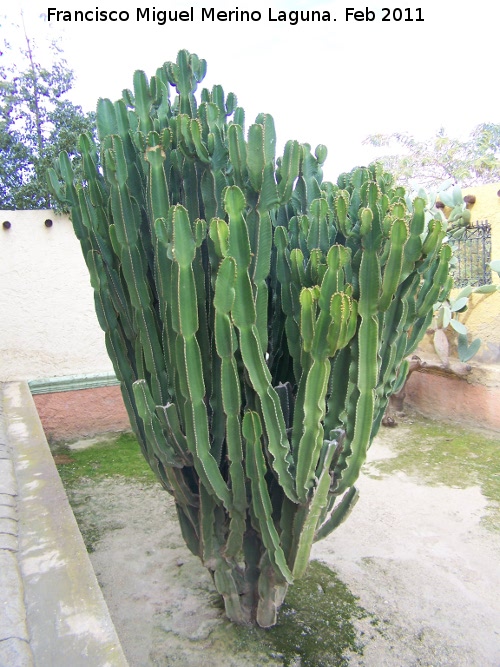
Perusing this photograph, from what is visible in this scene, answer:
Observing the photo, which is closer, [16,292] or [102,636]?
[102,636]

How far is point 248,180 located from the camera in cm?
184

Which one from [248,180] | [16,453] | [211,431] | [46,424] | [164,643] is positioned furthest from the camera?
[46,424]

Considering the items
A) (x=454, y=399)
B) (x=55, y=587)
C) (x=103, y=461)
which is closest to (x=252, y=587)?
(x=55, y=587)

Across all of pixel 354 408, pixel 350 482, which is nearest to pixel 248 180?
pixel 354 408

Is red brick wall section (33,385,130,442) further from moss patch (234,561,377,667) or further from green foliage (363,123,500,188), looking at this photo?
green foliage (363,123,500,188)

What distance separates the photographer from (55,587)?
1.63 metres

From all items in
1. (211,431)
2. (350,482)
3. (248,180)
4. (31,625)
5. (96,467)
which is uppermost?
(248,180)

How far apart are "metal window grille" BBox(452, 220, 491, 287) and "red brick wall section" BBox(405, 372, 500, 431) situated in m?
1.06

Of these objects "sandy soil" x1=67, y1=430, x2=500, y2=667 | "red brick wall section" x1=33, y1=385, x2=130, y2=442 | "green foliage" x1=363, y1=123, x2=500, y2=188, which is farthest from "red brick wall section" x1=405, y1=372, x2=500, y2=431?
"green foliage" x1=363, y1=123, x2=500, y2=188

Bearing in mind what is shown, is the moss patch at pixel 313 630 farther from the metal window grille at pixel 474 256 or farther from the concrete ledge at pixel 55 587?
the metal window grille at pixel 474 256

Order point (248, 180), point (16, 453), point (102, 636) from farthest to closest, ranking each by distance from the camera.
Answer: point (16, 453) < point (248, 180) < point (102, 636)

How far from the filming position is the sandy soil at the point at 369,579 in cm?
212

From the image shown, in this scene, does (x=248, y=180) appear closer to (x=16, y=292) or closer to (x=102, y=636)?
(x=102, y=636)

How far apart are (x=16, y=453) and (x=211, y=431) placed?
154 centimetres
